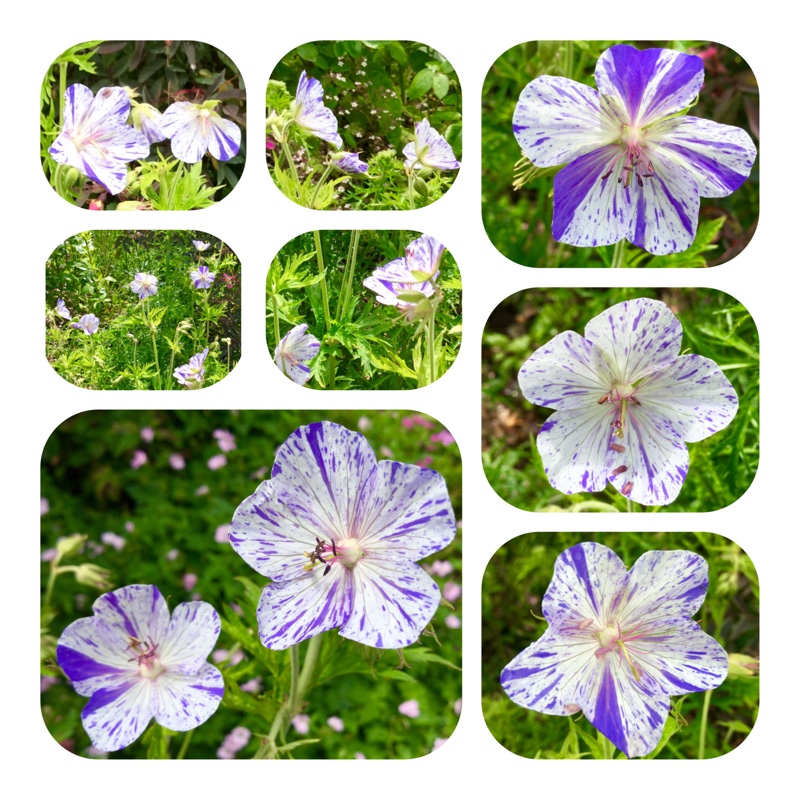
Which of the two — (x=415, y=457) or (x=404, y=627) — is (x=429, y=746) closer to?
(x=404, y=627)

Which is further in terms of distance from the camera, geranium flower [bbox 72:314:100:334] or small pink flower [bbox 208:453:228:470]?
small pink flower [bbox 208:453:228:470]

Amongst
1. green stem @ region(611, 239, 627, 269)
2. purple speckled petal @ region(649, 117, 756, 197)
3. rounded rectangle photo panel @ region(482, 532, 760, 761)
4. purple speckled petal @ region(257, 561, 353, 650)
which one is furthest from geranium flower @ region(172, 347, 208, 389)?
purple speckled petal @ region(649, 117, 756, 197)

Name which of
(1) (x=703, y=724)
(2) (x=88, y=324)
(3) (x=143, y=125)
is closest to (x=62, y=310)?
(2) (x=88, y=324)

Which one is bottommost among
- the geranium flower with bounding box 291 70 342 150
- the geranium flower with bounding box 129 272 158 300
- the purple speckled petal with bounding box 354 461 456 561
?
the purple speckled petal with bounding box 354 461 456 561

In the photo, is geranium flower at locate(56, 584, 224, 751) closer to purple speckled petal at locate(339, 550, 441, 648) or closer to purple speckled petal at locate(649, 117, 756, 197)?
purple speckled petal at locate(339, 550, 441, 648)

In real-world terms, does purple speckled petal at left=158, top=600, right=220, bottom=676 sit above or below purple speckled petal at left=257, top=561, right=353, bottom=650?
below
